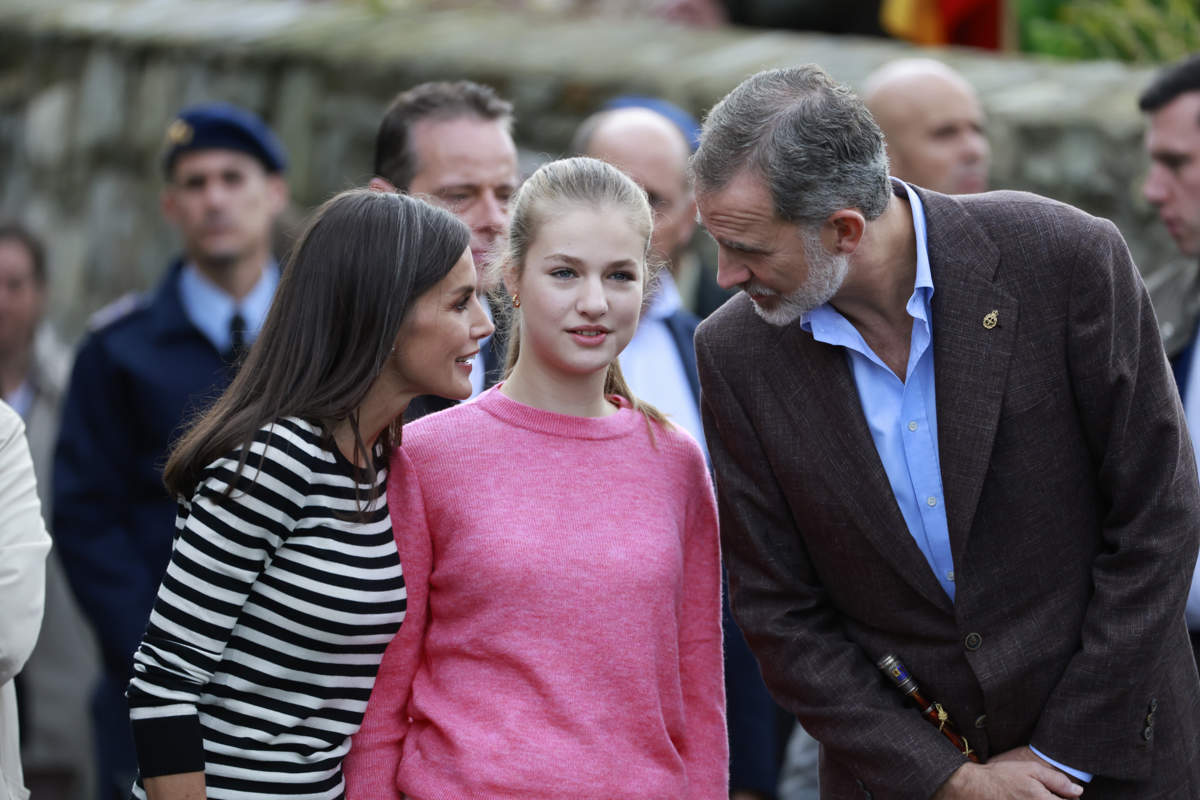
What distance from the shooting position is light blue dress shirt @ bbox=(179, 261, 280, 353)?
415 centimetres

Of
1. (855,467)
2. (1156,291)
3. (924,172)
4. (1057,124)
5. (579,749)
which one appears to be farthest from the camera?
(1057,124)

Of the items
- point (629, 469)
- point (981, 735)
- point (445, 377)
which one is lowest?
point (981, 735)

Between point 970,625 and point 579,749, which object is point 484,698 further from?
point 970,625

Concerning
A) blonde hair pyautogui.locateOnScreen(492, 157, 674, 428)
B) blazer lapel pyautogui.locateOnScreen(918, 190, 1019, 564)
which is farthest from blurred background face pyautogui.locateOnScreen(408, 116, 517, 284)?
blazer lapel pyautogui.locateOnScreen(918, 190, 1019, 564)

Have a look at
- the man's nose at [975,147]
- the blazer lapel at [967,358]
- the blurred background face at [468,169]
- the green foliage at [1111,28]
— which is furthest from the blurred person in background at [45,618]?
the green foliage at [1111,28]

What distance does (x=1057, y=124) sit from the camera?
4.81 metres

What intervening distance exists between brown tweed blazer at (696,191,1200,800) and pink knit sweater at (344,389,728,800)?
226 mm

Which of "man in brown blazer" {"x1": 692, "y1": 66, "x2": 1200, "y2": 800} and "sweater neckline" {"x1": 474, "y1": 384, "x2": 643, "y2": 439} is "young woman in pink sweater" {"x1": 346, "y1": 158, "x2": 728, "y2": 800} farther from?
"man in brown blazer" {"x1": 692, "y1": 66, "x2": 1200, "y2": 800}

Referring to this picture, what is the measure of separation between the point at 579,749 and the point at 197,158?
265cm

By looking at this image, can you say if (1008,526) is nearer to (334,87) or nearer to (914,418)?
(914,418)

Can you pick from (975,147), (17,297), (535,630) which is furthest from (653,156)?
(17,297)

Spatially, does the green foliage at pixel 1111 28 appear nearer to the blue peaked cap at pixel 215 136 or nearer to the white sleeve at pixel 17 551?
the blue peaked cap at pixel 215 136

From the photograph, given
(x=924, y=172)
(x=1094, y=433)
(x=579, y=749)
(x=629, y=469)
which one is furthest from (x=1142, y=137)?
(x=579, y=749)

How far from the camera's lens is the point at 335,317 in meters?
2.56
